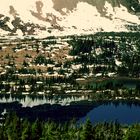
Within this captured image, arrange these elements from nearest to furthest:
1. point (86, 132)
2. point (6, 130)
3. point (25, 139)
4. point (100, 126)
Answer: point (86, 132) < point (25, 139) < point (6, 130) < point (100, 126)

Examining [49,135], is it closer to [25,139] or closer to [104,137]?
[25,139]

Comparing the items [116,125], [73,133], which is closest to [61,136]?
[73,133]

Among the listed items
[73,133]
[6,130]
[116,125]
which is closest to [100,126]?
[116,125]

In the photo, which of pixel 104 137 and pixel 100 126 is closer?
pixel 104 137

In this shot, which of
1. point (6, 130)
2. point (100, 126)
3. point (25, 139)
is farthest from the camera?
point (100, 126)

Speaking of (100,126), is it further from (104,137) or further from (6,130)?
(6,130)

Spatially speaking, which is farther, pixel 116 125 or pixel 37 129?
pixel 116 125

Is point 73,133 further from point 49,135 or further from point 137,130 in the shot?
point 137,130

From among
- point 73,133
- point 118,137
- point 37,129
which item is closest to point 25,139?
point 37,129
